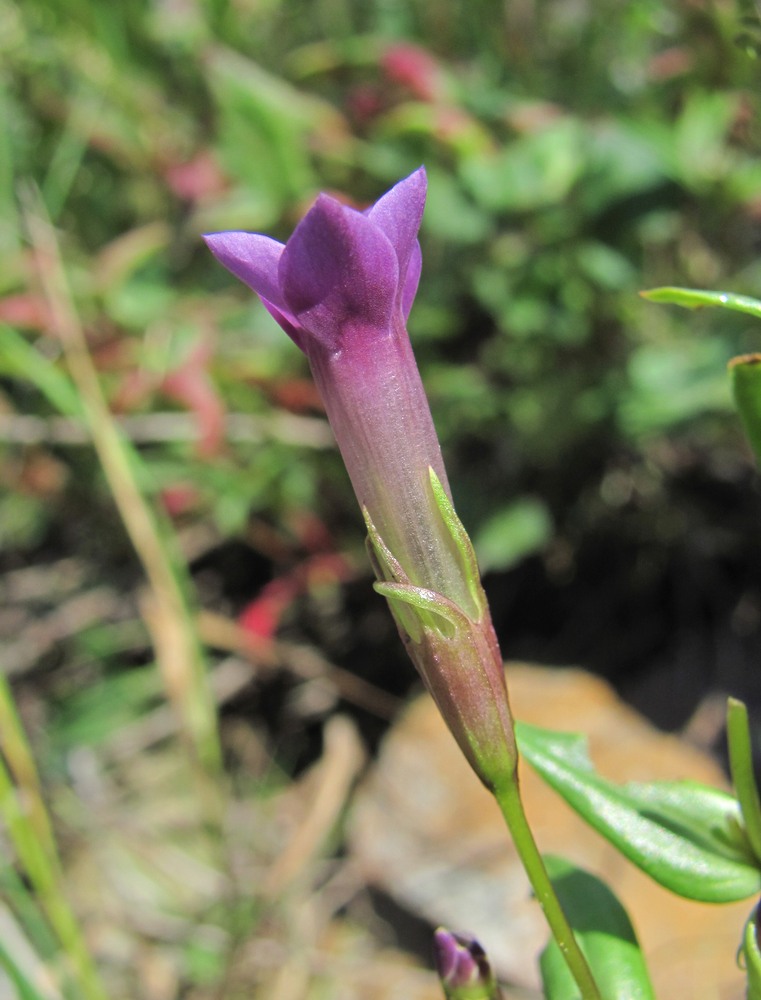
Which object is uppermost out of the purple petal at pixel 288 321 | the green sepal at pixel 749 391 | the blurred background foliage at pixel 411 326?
the purple petal at pixel 288 321

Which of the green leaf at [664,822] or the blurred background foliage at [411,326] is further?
the blurred background foliage at [411,326]

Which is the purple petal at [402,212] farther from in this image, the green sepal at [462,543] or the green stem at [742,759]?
the green stem at [742,759]

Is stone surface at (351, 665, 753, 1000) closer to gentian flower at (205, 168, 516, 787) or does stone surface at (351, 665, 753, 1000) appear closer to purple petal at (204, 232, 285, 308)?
gentian flower at (205, 168, 516, 787)

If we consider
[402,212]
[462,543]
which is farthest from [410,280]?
[462,543]

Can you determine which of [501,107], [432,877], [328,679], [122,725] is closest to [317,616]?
[328,679]

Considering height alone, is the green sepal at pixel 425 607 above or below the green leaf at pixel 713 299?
below

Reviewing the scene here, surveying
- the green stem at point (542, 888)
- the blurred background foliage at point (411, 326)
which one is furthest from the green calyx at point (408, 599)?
the blurred background foliage at point (411, 326)

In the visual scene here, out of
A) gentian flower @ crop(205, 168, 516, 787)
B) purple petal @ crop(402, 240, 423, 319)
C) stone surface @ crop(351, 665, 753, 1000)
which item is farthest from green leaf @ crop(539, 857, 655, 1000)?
stone surface @ crop(351, 665, 753, 1000)
